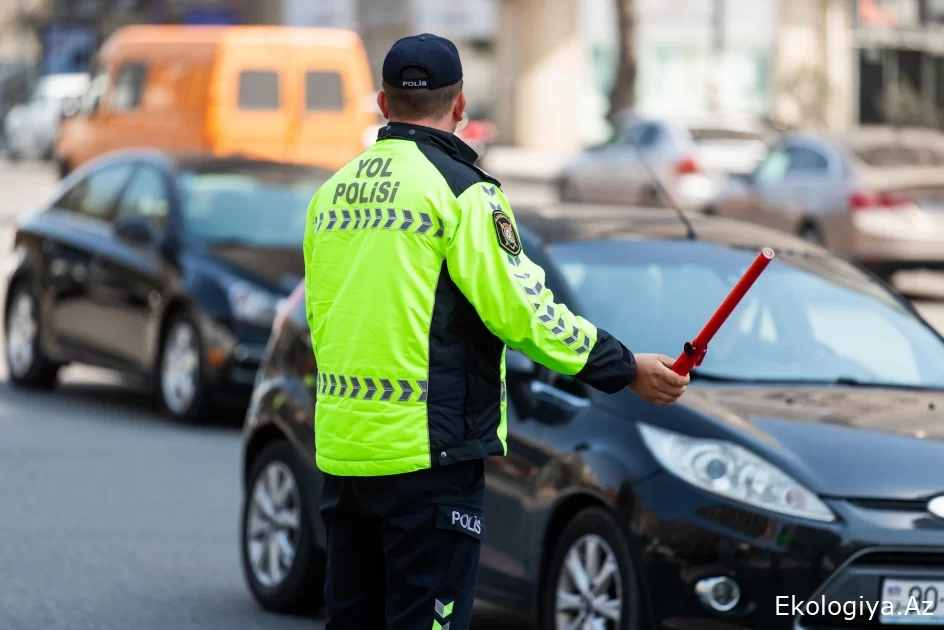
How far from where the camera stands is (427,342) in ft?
12.8

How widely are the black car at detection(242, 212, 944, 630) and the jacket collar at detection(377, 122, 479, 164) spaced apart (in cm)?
162

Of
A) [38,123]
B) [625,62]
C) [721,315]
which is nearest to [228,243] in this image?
[721,315]

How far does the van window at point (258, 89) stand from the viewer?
21.1 metres

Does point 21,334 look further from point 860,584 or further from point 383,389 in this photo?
point 383,389

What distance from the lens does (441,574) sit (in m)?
3.92

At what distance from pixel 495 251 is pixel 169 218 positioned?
26.4 feet

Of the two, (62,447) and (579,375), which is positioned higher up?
(579,375)

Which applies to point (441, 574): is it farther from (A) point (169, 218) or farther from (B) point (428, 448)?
(A) point (169, 218)

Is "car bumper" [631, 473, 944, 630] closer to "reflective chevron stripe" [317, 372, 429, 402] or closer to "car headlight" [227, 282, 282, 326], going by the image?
"reflective chevron stripe" [317, 372, 429, 402]

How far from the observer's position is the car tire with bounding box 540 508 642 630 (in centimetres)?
532

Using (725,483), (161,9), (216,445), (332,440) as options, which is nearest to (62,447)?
(216,445)

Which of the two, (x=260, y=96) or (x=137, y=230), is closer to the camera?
(x=137, y=230)

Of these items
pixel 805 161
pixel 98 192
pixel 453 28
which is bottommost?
pixel 453 28

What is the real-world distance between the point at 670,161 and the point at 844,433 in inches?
749
